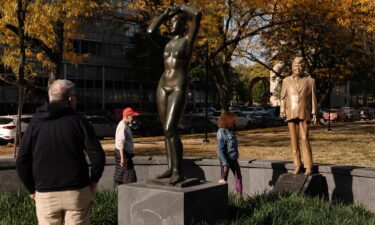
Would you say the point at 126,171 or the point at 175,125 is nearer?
the point at 175,125

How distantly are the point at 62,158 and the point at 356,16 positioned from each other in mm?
18801

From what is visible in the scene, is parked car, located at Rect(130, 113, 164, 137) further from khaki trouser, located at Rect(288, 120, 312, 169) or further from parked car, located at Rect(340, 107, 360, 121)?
parked car, located at Rect(340, 107, 360, 121)

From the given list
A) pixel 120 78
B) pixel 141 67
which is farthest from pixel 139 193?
pixel 120 78

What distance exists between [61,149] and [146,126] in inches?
949

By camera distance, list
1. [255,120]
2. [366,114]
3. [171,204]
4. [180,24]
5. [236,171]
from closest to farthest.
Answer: [171,204] → [180,24] → [236,171] → [255,120] → [366,114]

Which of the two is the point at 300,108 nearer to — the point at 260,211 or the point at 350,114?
the point at 260,211

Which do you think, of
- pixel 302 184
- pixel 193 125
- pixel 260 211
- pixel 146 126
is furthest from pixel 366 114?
pixel 260 211

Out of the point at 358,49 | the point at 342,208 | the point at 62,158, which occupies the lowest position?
the point at 342,208

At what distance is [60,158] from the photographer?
4215mm

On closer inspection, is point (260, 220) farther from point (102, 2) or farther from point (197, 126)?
point (197, 126)

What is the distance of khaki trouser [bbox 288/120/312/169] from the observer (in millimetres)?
8242

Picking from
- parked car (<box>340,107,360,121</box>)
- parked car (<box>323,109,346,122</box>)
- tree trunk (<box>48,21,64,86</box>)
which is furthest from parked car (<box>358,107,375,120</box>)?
tree trunk (<box>48,21,64,86</box>)

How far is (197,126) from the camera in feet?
101

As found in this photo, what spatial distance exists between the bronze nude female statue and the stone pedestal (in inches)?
15.4
